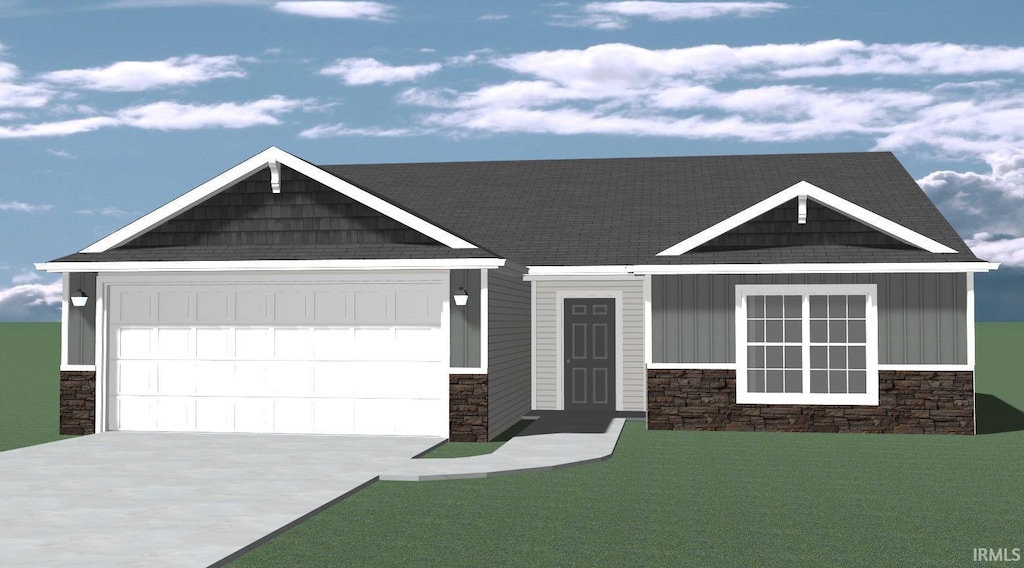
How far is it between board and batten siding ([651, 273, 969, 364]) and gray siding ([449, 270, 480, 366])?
305cm

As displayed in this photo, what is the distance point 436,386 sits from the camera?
14898 mm

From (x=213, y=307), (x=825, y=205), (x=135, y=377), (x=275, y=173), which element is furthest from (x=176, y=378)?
(x=825, y=205)

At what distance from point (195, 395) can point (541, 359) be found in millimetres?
6646

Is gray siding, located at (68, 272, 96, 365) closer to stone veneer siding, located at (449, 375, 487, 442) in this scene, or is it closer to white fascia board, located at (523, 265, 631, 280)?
stone veneer siding, located at (449, 375, 487, 442)

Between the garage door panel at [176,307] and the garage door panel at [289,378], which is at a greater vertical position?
the garage door panel at [176,307]

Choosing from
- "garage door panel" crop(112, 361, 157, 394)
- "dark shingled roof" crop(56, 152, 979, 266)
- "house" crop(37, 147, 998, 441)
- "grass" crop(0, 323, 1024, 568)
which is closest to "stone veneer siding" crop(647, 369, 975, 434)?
"house" crop(37, 147, 998, 441)

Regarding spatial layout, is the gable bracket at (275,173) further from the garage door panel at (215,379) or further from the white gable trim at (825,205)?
the white gable trim at (825,205)

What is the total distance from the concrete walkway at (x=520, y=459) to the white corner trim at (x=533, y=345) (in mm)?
4419

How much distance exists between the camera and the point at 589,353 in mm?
19516

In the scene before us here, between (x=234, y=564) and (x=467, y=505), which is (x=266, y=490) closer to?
(x=467, y=505)

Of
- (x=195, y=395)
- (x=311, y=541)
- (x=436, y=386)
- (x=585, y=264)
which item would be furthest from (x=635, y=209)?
(x=311, y=541)

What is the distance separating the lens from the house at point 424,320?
15.0 m

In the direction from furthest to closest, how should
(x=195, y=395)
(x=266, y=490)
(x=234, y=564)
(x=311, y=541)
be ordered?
(x=195, y=395)
(x=266, y=490)
(x=311, y=541)
(x=234, y=564)

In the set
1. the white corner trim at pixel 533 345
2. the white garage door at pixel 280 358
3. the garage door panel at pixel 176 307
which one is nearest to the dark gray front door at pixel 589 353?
the white corner trim at pixel 533 345
